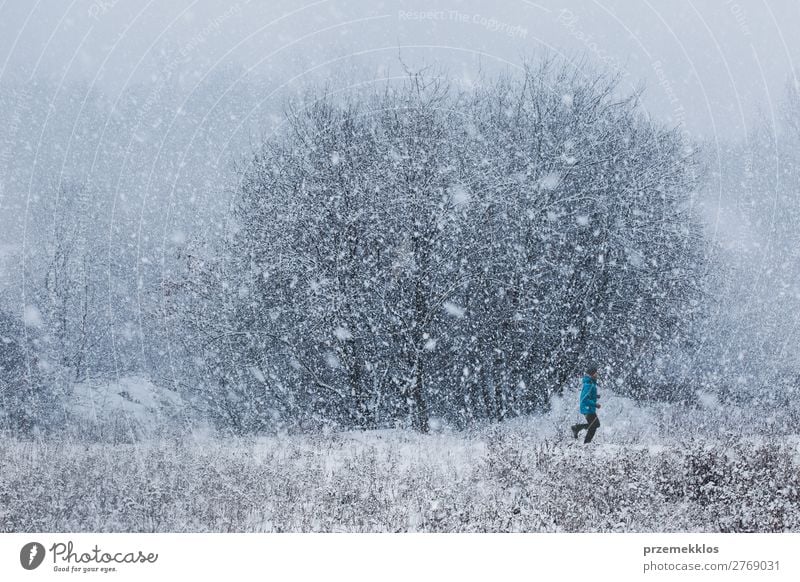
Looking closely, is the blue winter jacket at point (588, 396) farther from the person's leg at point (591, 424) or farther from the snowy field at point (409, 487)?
the snowy field at point (409, 487)

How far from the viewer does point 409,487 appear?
8008mm

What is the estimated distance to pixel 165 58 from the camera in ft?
37.4

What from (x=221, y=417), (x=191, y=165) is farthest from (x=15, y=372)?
(x=191, y=165)

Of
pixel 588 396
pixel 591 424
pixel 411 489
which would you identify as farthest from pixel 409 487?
pixel 591 424

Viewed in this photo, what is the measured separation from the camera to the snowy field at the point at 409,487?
6.92 m

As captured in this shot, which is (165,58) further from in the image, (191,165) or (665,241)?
(665,241)

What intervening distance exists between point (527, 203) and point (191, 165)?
8.35 metres

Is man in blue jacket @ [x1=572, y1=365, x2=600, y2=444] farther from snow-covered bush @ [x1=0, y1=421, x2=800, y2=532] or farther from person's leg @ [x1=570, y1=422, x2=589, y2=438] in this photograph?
snow-covered bush @ [x1=0, y1=421, x2=800, y2=532]

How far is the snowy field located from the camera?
6.92m

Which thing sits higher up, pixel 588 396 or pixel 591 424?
pixel 588 396

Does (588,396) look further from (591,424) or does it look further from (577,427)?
(577,427)
